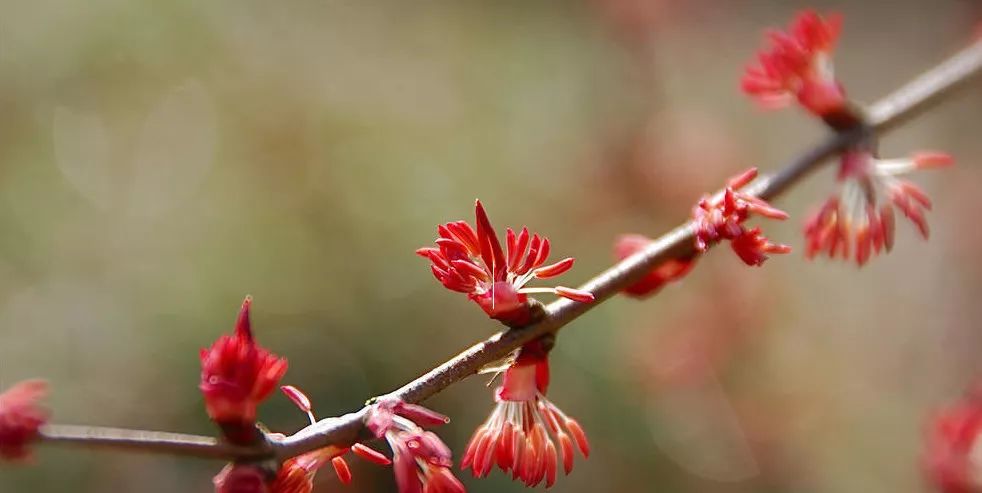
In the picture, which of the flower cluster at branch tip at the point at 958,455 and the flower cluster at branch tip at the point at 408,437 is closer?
the flower cluster at branch tip at the point at 408,437

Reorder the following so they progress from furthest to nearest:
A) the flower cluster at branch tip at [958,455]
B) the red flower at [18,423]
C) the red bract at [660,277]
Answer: the flower cluster at branch tip at [958,455]
the red bract at [660,277]
the red flower at [18,423]

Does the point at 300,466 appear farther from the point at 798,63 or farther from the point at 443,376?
the point at 798,63

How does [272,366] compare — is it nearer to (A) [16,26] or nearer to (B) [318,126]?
(B) [318,126]

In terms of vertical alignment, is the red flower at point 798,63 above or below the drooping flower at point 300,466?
above

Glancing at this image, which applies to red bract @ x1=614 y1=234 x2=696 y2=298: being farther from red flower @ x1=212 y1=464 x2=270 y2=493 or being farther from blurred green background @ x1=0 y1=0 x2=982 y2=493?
blurred green background @ x1=0 y1=0 x2=982 y2=493

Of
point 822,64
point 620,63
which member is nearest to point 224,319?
point 620,63

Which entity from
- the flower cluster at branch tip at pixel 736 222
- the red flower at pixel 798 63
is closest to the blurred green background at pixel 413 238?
the red flower at pixel 798 63

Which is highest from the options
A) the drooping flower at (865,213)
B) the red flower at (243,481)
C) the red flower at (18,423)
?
the drooping flower at (865,213)

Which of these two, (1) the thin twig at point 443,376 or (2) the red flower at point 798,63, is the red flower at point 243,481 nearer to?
(1) the thin twig at point 443,376

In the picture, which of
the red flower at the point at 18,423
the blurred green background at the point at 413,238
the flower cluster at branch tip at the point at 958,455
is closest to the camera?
the red flower at the point at 18,423
